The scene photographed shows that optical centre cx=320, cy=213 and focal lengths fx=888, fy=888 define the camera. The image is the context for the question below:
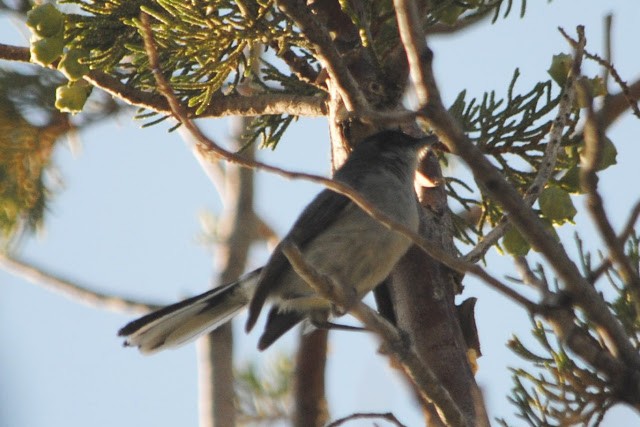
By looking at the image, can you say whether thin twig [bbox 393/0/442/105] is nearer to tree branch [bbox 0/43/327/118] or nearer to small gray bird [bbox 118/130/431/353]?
tree branch [bbox 0/43/327/118]

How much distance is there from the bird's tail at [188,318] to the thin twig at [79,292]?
890 mm

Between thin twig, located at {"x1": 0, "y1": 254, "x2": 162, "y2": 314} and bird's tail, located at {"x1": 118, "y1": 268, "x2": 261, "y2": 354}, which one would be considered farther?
thin twig, located at {"x1": 0, "y1": 254, "x2": 162, "y2": 314}

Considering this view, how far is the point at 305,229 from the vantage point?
11.9 feet

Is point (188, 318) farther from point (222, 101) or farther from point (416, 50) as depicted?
point (416, 50)

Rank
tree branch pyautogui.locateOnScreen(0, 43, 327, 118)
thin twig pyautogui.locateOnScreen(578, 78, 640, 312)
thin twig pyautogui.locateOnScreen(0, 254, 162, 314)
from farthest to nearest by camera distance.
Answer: thin twig pyautogui.locateOnScreen(0, 254, 162, 314) < tree branch pyautogui.locateOnScreen(0, 43, 327, 118) < thin twig pyautogui.locateOnScreen(578, 78, 640, 312)

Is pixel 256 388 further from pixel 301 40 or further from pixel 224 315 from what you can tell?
pixel 301 40

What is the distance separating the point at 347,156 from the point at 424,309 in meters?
0.67

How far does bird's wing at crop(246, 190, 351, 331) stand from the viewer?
3.31 m

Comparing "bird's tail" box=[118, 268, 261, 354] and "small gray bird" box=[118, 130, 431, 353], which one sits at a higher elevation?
"small gray bird" box=[118, 130, 431, 353]

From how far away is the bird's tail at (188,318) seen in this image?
3449mm

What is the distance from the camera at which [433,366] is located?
2668mm

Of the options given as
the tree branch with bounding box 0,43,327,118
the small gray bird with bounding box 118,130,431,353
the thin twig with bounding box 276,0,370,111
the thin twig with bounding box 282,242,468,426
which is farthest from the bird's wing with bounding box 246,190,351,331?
the thin twig with bounding box 282,242,468,426

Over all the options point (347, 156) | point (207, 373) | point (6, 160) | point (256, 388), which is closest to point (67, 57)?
point (347, 156)

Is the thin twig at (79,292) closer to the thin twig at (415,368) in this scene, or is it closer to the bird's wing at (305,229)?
the bird's wing at (305,229)
